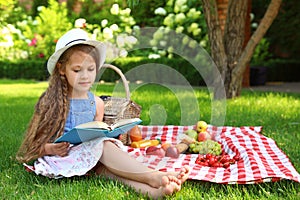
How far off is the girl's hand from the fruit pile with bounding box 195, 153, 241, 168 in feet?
2.43

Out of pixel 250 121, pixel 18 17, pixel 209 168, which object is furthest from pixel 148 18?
pixel 209 168

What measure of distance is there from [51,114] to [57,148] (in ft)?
0.63

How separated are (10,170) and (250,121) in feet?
7.45

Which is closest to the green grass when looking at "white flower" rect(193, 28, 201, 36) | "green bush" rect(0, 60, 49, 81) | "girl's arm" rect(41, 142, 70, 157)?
"girl's arm" rect(41, 142, 70, 157)

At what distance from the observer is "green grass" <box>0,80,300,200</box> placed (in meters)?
2.25

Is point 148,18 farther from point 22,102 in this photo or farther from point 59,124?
point 59,124

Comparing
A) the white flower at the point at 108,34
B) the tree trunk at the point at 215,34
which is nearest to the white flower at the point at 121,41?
the white flower at the point at 108,34

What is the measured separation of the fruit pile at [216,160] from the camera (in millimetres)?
2817

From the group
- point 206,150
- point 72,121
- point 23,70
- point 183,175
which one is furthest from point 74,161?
point 23,70

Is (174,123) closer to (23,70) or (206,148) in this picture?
(206,148)

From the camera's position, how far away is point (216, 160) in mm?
2865

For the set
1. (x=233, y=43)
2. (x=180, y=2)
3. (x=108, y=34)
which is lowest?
(x=233, y=43)

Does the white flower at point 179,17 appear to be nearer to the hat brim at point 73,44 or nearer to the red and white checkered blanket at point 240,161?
the red and white checkered blanket at point 240,161

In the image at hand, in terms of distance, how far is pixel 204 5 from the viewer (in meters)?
5.60
